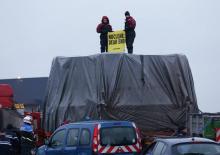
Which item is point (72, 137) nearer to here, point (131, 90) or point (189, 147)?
point (131, 90)

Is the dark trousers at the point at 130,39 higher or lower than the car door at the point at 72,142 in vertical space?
higher

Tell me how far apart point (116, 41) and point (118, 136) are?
6695mm

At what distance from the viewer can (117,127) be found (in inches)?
706

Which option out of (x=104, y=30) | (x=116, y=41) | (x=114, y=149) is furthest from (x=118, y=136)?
(x=104, y=30)

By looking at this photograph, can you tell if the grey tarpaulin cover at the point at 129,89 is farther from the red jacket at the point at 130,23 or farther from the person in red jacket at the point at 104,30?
the person in red jacket at the point at 104,30

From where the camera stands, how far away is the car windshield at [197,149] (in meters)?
13.9

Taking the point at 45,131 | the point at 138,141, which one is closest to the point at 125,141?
the point at 138,141

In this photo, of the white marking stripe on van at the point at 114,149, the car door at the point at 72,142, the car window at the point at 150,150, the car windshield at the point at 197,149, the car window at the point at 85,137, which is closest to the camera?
the car windshield at the point at 197,149

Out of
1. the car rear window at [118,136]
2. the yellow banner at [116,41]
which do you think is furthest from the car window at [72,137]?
the yellow banner at [116,41]

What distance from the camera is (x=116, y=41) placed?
79.3 ft

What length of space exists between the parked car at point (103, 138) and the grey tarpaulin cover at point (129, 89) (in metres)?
2.41

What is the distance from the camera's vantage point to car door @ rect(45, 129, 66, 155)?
62.3ft

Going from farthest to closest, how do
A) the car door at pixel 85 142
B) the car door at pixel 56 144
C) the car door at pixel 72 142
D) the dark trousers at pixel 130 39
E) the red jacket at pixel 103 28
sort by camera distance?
the red jacket at pixel 103 28 < the dark trousers at pixel 130 39 < the car door at pixel 56 144 < the car door at pixel 72 142 < the car door at pixel 85 142

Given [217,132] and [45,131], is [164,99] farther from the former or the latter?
[45,131]
